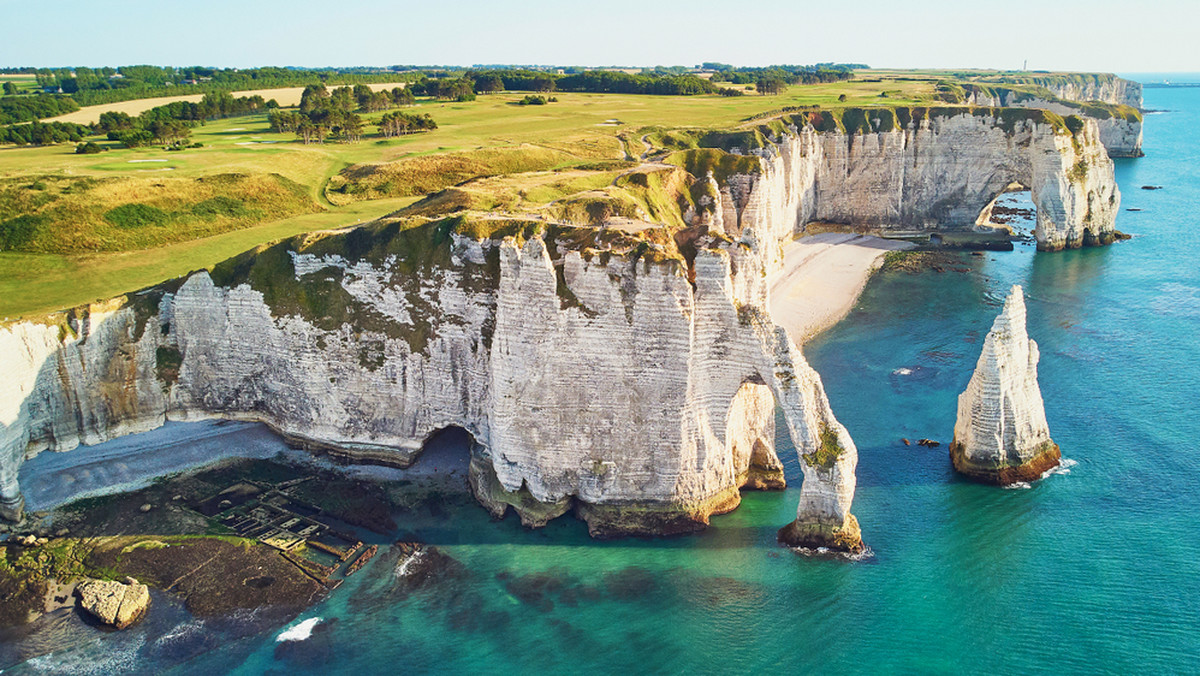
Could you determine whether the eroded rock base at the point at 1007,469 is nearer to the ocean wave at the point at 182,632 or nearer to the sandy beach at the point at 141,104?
the ocean wave at the point at 182,632

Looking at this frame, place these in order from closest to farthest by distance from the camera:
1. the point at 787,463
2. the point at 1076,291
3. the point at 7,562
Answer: the point at 7,562 → the point at 787,463 → the point at 1076,291

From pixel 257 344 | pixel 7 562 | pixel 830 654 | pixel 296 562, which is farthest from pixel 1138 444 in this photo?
pixel 7 562

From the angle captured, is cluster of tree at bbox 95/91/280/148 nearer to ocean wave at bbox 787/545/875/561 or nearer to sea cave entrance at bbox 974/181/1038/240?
ocean wave at bbox 787/545/875/561

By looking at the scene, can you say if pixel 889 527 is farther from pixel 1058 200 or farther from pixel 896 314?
pixel 1058 200

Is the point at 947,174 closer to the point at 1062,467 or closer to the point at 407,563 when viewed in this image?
the point at 1062,467

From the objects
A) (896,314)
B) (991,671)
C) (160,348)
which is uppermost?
(160,348)

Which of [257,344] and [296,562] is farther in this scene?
[257,344]
